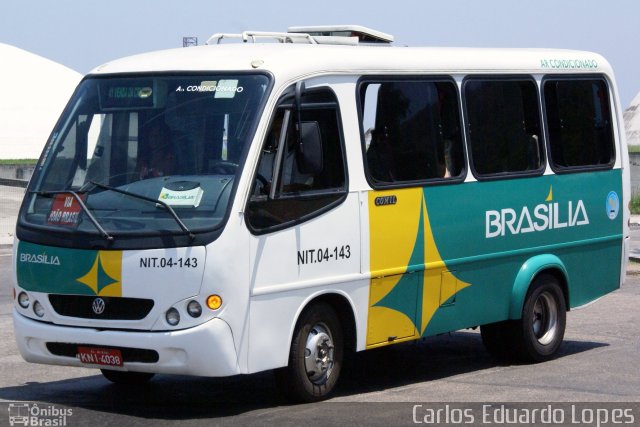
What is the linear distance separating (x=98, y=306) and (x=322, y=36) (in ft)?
10.8

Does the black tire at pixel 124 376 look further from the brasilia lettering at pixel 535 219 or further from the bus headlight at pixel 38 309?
the brasilia lettering at pixel 535 219

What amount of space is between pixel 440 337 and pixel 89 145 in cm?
513

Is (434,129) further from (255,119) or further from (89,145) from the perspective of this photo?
(89,145)

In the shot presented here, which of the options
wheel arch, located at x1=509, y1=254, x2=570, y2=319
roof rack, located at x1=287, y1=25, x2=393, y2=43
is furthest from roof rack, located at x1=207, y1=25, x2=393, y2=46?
wheel arch, located at x1=509, y1=254, x2=570, y2=319

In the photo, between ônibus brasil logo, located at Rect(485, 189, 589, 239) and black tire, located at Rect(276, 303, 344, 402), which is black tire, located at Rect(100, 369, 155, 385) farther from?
ônibus brasil logo, located at Rect(485, 189, 589, 239)

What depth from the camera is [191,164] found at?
9.14 meters

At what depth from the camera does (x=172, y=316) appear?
8734 mm

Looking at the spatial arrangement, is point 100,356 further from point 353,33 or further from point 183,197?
point 353,33

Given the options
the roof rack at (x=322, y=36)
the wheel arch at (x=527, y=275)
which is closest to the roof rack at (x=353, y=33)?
the roof rack at (x=322, y=36)

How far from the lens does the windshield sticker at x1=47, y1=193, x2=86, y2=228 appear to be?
9188 mm

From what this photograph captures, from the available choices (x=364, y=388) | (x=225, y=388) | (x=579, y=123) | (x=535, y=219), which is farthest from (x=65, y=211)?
(x=579, y=123)

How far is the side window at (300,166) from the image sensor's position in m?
9.09

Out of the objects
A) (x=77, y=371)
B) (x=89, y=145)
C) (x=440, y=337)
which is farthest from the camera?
(x=440, y=337)

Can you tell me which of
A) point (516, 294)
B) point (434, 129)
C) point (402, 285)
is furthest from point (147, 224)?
point (516, 294)
